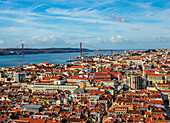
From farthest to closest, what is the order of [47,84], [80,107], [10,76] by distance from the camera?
[10,76] → [47,84] → [80,107]

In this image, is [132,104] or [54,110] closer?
[54,110]

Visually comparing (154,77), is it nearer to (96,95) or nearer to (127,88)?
Answer: (127,88)

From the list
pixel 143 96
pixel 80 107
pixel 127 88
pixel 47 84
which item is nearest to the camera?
pixel 80 107

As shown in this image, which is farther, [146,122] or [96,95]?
[96,95]

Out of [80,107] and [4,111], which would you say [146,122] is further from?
[4,111]

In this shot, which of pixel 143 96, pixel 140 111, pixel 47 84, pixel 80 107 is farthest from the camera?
pixel 47 84

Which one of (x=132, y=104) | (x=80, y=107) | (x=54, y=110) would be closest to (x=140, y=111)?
(x=132, y=104)

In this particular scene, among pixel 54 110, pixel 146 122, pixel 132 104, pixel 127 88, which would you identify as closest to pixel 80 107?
pixel 54 110

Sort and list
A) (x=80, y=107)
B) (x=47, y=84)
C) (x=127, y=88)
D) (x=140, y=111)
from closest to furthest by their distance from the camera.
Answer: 1. (x=140, y=111)
2. (x=80, y=107)
3. (x=127, y=88)
4. (x=47, y=84)
